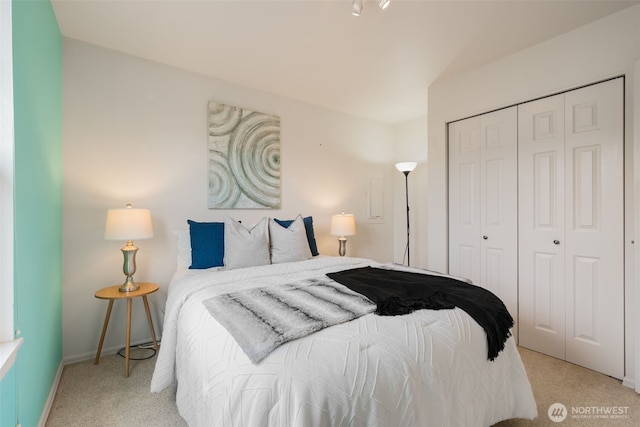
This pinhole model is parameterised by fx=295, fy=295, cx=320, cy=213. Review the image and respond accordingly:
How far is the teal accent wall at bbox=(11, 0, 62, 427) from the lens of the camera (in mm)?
1291

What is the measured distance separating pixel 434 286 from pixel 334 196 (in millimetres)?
2253

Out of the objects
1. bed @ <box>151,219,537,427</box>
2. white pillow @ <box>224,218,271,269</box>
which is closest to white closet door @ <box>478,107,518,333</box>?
bed @ <box>151,219,537,427</box>

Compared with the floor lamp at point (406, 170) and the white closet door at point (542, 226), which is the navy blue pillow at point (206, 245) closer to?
the floor lamp at point (406, 170)

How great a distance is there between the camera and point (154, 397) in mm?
1833

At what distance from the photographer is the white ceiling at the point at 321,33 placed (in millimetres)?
1972

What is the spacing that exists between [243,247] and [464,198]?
220 centimetres

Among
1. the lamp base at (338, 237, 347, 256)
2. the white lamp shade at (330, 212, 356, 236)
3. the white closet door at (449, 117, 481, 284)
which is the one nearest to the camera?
the white closet door at (449, 117, 481, 284)

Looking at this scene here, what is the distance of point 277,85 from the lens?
3117mm

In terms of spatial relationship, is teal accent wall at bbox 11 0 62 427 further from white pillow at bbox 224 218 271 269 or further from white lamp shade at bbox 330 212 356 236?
white lamp shade at bbox 330 212 356 236

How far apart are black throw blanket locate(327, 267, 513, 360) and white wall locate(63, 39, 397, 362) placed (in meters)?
1.65

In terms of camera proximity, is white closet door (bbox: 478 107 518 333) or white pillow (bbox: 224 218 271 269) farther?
white closet door (bbox: 478 107 518 333)

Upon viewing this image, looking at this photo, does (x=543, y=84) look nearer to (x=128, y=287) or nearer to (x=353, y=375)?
(x=353, y=375)

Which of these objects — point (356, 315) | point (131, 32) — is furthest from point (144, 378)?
point (131, 32)

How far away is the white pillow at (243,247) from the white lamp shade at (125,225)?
597 mm
